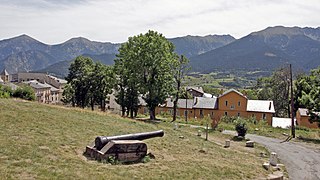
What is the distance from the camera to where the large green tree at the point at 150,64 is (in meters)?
45.0

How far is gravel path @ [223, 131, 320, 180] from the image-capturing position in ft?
67.2

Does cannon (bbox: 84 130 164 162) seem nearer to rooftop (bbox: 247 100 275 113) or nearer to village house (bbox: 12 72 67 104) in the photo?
rooftop (bbox: 247 100 275 113)

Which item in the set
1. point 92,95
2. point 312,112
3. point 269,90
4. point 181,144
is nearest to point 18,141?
point 181,144

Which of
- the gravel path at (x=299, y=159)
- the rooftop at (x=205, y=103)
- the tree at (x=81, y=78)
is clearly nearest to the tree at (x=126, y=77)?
the tree at (x=81, y=78)

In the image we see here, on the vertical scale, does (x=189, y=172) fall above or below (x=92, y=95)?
below

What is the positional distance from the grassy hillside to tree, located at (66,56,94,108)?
117 ft

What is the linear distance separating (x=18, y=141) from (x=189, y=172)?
7.59m

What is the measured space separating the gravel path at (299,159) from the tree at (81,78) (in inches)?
1343

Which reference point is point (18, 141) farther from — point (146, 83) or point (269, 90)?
point (269, 90)

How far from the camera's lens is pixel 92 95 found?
6050 cm

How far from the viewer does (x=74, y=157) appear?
15062mm

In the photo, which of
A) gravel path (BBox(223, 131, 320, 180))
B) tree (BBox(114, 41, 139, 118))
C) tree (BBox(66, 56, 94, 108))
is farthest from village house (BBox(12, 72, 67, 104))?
gravel path (BBox(223, 131, 320, 180))

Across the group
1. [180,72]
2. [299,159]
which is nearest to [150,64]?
[180,72]

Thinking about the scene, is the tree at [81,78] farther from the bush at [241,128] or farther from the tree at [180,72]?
the bush at [241,128]
